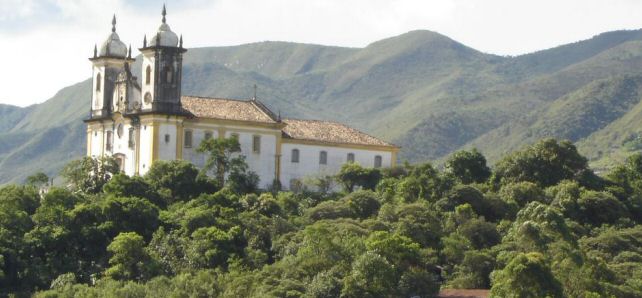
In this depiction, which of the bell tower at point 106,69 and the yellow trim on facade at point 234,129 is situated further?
the bell tower at point 106,69

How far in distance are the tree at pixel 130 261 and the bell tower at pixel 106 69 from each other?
1683cm

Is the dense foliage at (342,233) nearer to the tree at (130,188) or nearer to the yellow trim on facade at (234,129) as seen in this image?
the tree at (130,188)

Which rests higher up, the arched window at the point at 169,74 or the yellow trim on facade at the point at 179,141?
the arched window at the point at 169,74

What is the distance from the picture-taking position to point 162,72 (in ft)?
229

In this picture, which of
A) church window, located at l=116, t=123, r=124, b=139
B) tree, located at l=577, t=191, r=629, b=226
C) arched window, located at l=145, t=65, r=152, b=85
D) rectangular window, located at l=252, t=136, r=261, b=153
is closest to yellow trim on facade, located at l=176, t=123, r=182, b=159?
arched window, located at l=145, t=65, r=152, b=85

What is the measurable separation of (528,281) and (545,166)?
2170cm

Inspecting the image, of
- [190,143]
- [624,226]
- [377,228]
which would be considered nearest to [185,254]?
[377,228]

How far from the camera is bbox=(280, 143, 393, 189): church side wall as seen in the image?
72.1 metres

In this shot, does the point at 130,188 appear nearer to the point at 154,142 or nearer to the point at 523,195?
the point at 154,142

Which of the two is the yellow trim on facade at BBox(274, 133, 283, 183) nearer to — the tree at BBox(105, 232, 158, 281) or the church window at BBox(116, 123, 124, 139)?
the church window at BBox(116, 123, 124, 139)

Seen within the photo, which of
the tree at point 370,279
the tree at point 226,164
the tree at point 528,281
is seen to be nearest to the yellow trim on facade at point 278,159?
the tree at point 226,164

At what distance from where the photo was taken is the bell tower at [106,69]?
73.4 metres

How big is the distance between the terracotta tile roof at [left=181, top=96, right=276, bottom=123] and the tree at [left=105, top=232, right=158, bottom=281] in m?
13.6

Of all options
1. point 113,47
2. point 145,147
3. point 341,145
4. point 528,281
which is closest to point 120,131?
point 145,147
